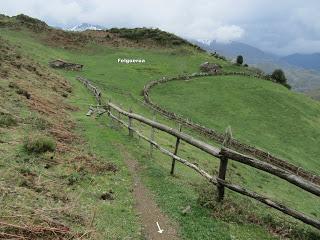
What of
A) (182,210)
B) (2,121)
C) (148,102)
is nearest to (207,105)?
(148,102)

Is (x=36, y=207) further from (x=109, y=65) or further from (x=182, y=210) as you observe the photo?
(x=109, y=65)

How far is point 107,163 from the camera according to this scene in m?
18.4

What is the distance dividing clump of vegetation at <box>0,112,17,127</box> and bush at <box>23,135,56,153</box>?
2912 mm

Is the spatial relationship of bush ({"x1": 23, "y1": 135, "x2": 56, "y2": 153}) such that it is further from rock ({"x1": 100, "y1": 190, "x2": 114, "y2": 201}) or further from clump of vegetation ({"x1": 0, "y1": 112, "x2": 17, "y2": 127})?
rock ({"x1": 100, "y1": 190, "x2": 114, "y2": 201})

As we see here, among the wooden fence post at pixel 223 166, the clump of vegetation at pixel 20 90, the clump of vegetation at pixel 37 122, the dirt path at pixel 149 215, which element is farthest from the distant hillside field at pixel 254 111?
the wooden fence post at pixel 223 166

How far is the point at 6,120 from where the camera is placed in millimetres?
20344

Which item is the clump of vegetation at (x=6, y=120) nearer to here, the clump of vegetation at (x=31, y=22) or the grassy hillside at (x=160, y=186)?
the grassy hillside at (x=160, y=186)

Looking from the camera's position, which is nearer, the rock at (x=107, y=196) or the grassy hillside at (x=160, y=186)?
the grassy hillside at (x=160, y=186)

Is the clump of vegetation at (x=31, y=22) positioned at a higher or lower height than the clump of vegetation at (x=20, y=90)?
higher

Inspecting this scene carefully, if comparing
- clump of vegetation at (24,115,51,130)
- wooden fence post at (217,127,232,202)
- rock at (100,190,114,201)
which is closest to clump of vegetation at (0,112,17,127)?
clump of vegetation at (24,115,51,130)

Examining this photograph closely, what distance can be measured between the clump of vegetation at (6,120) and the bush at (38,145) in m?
2.91

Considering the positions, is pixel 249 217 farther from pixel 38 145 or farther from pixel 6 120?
pixel 6 120

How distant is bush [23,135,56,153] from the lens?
17.1 metres

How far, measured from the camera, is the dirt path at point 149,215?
11910mm
